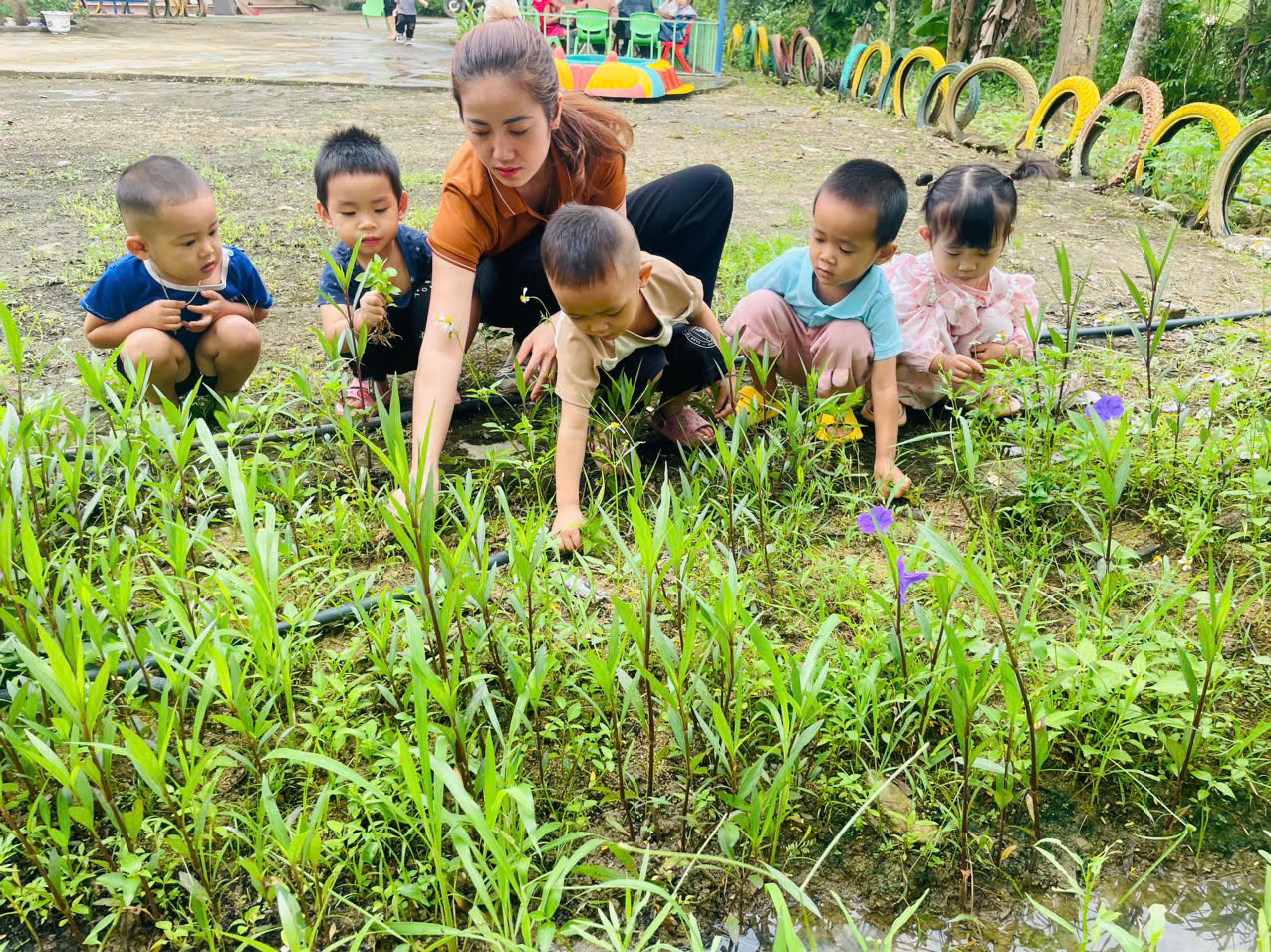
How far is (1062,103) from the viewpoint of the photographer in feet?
21.6

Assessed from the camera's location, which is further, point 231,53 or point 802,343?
point 231,53

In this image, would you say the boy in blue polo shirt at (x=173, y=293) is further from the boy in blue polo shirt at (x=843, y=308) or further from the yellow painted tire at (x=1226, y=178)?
the yellow painted tire at (x=1226, y=178)

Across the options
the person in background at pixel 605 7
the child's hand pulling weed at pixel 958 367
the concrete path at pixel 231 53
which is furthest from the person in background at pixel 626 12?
the child's hand pulling weed at pixel 958 367

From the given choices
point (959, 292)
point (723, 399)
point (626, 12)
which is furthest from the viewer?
point (626, 12)

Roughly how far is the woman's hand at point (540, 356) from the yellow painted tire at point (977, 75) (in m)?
5.26

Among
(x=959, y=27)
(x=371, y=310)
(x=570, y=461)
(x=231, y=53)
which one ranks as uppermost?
(x=959, y=27)

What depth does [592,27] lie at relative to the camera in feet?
36.1

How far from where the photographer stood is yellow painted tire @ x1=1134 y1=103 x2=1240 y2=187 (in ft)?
15.9

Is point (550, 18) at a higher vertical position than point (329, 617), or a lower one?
higher

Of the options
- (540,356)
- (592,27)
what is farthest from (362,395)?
(592,27)

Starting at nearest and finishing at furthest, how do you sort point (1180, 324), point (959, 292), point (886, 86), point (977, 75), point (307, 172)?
1. point (959, 292)
2. point (1180, 324)
3. point (307, 172)
4. point (977, 75)
5. point (886, 86)

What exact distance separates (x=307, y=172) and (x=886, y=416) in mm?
4343

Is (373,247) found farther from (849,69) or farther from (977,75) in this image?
(849,69)

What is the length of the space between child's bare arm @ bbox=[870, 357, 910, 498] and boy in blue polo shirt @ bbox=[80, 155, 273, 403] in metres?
1.71
